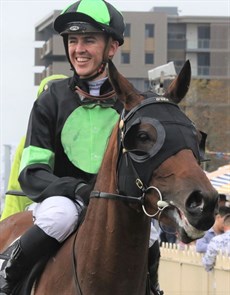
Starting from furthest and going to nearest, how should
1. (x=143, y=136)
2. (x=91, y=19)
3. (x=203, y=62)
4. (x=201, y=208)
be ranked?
(x=203, y=62) < (x=91, y=19) < (x=143, y=136) < (x=201, y=208)

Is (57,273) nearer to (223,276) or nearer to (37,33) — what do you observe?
(223,276)

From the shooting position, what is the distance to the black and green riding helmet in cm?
489

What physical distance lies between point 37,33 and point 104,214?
86.2 meters

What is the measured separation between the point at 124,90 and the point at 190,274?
8.22 meters

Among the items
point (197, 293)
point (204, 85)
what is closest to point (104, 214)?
point (197, 293)

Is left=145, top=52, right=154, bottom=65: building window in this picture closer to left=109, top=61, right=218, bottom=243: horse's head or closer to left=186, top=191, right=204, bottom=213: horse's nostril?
left=109, top=61, right=218, bottom=243: horse's head

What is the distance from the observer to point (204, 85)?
56.7 m

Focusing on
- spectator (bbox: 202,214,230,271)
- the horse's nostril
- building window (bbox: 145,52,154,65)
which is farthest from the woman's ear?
building window (bbox: 145,52,154,65)

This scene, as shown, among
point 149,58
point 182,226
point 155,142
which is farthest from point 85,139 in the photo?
Answer: point 149,58

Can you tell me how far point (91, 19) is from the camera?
4887mm

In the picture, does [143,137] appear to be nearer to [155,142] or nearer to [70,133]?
[155,142]

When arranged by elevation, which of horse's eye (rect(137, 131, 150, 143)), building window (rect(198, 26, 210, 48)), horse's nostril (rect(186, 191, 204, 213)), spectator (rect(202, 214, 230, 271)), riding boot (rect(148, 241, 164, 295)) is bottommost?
spectator (rect(202, 214, 230, 271))

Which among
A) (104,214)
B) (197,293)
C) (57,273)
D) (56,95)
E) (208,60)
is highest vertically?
(208,60)

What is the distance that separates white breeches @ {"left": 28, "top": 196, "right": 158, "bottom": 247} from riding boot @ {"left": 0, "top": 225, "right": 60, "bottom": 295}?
4cm
